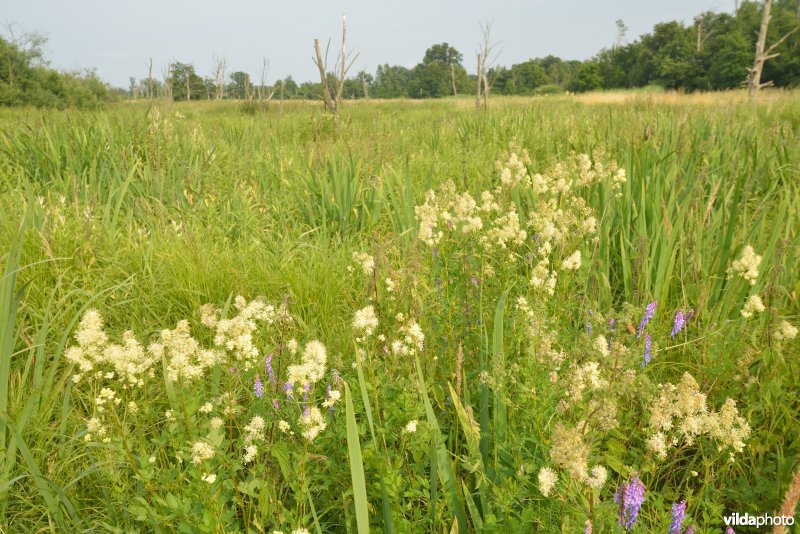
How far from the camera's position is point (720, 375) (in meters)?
1.76

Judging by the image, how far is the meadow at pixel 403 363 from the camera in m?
1.22

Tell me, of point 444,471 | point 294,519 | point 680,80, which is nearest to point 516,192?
point 444,471

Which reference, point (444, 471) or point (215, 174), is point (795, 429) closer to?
point (444, 471)

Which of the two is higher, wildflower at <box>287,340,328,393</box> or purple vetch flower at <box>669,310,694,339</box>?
wildflower at <box>287,340,328,393</box>

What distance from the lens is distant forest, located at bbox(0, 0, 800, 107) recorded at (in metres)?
21.7

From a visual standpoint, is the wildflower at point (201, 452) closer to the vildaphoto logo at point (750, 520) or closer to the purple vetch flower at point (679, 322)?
the vildaphoto logo at point (750, 520)

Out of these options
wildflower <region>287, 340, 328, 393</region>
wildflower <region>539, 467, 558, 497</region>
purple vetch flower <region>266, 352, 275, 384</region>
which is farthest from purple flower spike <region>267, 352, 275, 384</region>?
wildflower <region>539, 467, 558, 497</region>

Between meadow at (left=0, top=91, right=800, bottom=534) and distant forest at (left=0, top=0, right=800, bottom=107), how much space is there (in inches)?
134

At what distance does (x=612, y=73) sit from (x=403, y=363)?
74108mm

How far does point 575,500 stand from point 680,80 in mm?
59027

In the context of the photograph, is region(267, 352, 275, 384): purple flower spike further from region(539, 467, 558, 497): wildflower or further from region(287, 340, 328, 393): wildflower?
region(539, 467, 558, 497): wildflower

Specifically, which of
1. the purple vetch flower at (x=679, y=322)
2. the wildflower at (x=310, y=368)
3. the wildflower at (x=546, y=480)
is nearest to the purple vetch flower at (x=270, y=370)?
the wildflower at (x=310, y=368)

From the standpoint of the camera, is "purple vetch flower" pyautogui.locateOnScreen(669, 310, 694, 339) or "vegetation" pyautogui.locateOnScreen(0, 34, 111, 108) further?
"vegetation" pyautogui.locateOnScreen(0, 34, 111, 108)

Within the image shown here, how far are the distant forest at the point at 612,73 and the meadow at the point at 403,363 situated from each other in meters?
3.40
